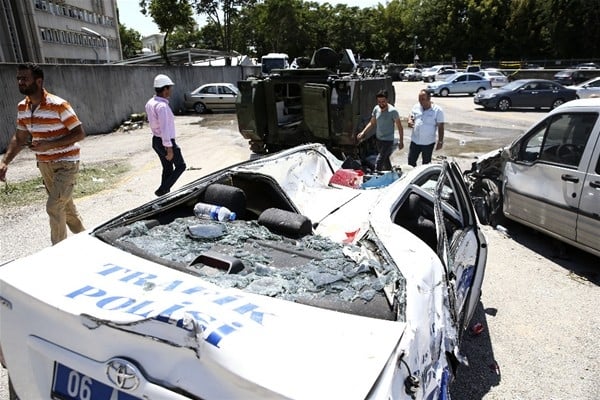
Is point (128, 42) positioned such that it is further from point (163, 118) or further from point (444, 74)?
point (163, 118)

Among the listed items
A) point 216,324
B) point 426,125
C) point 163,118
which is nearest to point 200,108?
point 163,118

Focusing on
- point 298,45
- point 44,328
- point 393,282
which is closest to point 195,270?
point 44,328

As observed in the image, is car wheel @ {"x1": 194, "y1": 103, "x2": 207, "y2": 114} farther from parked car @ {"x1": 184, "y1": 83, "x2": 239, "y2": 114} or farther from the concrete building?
the concrete building

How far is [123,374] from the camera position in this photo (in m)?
1.48

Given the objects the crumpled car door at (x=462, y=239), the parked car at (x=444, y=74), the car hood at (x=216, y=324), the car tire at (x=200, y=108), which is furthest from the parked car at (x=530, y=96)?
the car hood at (x=216, y=324)

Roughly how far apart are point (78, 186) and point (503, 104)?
17.7 meters

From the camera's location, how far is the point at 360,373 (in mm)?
1352

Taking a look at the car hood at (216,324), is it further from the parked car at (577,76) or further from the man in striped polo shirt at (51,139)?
the parked car at (577,76)

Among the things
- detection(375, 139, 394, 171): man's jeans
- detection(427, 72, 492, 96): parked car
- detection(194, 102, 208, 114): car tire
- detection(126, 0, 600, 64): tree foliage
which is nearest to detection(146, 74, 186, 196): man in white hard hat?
detection(375, 139, 394, 171): man's jeans

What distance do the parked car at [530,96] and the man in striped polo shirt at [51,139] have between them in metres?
18.6

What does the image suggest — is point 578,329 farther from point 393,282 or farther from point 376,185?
point 393,282

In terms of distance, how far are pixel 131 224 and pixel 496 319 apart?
3015 millimetres

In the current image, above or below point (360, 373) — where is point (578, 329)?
below

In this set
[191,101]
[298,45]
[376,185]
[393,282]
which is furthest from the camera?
[298,45]
